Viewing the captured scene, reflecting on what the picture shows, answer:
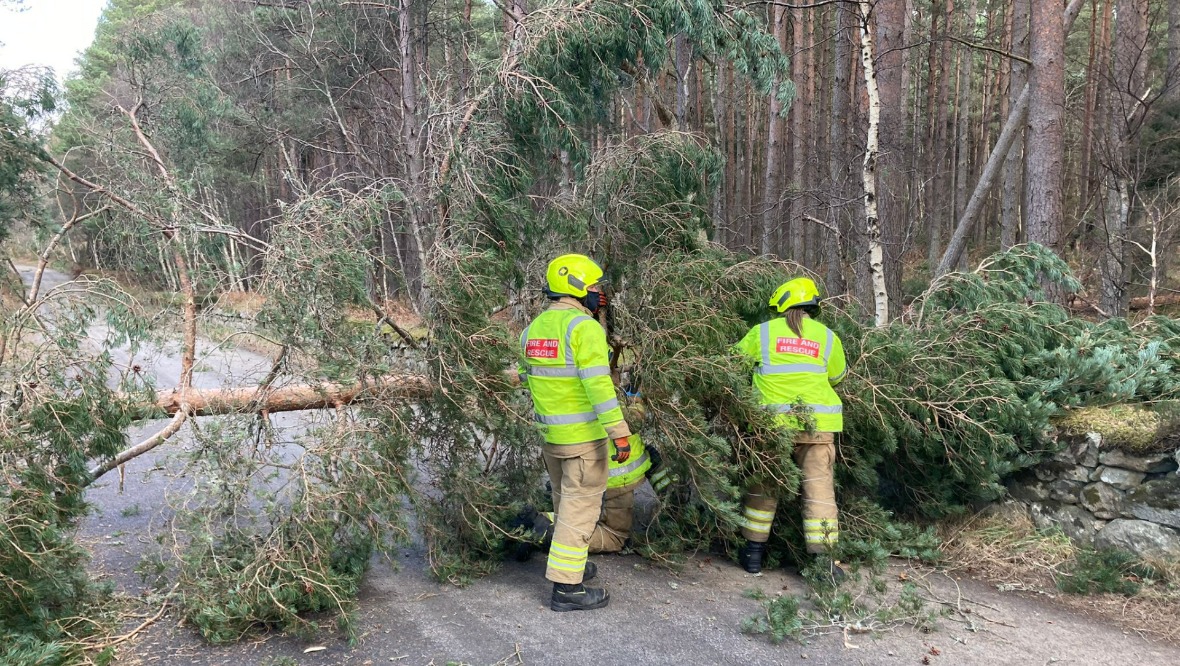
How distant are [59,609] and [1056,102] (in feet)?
28.9

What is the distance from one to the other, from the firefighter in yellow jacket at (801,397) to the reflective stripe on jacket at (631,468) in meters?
0.72

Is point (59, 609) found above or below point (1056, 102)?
below

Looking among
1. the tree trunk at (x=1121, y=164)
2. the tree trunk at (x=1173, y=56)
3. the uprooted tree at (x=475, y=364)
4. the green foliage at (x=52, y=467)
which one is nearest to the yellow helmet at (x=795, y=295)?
the uprooted tree at (x=475, y=364)

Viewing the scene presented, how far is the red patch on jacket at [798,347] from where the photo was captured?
15.0ft

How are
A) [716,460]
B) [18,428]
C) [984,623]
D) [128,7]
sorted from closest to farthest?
[18,428] < [984,623] < [716,460] < [128,7]

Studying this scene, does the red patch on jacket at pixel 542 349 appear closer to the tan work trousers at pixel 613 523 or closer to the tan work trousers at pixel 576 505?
the tan work trousers at pixel 576 505

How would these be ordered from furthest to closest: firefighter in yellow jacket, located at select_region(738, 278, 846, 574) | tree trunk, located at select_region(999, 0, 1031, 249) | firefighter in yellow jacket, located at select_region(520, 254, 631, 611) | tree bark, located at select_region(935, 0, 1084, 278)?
tree trunk, located at select_region(999, 0, 1031, 249) → tree bark, located at select_region(935, 0, 1084, 278) → firefighter in yellow jacket, located at select_region(738, 278, 846, 574) → firefighter in yellow jacket, located at select_region(520, 254, 631, 611)

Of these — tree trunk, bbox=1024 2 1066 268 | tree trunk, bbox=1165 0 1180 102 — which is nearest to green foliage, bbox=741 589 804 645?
tree trunk, bbox=1024 2 1066 268

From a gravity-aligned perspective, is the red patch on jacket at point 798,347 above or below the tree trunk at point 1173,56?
below

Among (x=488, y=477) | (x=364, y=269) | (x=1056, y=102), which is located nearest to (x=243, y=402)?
(x=364, y=269)

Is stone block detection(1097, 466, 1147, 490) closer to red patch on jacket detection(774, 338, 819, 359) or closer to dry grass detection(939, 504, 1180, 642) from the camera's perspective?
dry grass detection(939, 504, 1180, 642)

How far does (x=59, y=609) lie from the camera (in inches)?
143

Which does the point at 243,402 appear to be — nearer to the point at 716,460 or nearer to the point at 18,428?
the point at 18,428

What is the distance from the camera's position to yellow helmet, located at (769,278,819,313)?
4.56 metres
